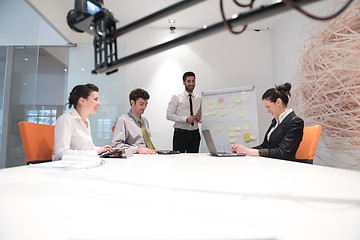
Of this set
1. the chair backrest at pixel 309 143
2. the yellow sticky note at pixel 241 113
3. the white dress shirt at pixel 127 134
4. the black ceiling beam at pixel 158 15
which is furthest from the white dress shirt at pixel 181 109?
the black ceiling beam at pixel 158 15

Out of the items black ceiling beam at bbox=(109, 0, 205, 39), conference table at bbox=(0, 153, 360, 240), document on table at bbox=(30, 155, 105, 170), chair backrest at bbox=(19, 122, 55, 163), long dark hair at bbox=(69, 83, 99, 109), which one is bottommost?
conference table at bbox=(0, 153, 360, 240)

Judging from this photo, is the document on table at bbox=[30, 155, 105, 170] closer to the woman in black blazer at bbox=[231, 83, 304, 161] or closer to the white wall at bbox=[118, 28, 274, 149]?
the woman in black blazer at bbox=[231, 83, 304, 161]

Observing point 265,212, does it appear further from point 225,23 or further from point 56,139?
point 56,139

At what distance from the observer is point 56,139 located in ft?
4.51

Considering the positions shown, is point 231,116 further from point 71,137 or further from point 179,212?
point 179,212

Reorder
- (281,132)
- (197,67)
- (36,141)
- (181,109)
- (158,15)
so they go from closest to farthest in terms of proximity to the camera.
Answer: (158,15)
(36,141)
(281,132)
(181,109)
(197,67)

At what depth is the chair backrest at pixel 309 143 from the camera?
68.8 inches

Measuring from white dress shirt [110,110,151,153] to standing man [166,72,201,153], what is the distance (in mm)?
1041

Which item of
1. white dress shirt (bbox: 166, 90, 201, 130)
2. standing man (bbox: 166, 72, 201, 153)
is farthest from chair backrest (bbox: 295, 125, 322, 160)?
white dress shirt (bbox: 166, 90, 201, 130)

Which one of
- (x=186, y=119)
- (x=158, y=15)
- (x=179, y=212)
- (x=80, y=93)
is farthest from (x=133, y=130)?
(x=179, y=212)

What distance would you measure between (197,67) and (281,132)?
2770 millimetres

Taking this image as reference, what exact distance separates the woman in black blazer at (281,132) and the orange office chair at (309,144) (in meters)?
0.10

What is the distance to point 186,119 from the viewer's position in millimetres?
3316

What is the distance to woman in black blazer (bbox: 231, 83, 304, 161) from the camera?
1735 millimetres
